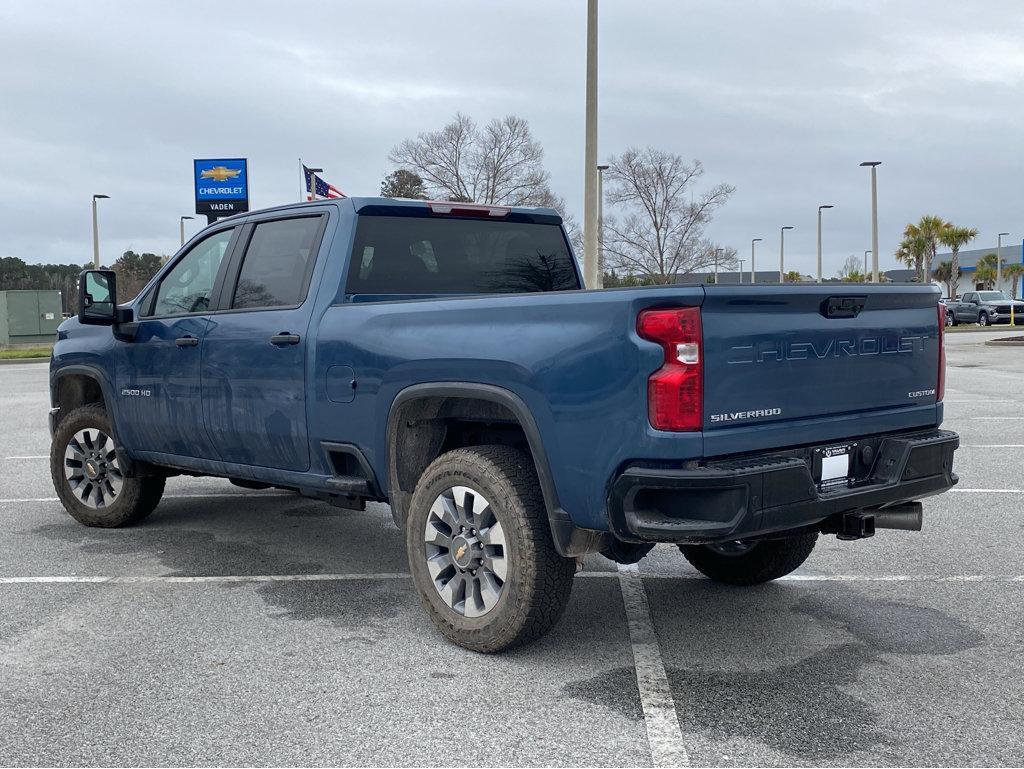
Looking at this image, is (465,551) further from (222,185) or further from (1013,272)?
(1013,272)

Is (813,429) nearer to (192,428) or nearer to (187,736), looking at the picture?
(187,736)

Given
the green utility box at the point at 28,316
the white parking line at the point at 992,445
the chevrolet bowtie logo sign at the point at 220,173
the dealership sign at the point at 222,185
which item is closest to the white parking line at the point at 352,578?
the white parking line at the point at 992,445

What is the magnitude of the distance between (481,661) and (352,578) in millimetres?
1599

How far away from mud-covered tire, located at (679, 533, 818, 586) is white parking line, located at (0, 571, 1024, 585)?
142mm

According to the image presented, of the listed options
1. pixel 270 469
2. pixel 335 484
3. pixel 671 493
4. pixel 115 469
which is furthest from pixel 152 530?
pixel 671 493

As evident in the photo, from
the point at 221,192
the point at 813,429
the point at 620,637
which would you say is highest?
the point at 221,192

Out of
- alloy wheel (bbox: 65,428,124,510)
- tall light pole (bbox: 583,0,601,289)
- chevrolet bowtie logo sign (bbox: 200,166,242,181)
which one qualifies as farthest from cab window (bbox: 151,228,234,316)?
chevrolet bowtie logo sign (bbox: 200,166,242,181)

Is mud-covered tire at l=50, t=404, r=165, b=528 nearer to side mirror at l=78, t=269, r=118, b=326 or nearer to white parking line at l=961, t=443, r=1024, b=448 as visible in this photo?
side mirror at l=78, t=269, r=118, b=326

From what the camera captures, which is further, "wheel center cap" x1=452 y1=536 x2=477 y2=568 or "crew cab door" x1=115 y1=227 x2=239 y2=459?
"crew cab door" x1=115 y1=227 x2=239 y2=459

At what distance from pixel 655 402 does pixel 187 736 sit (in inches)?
76.9

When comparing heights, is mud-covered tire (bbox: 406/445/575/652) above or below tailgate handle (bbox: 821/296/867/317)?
below

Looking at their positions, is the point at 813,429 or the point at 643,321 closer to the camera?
the point at 643,321

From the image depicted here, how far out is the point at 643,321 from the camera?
3.90 meters

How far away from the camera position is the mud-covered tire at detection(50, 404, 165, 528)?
7043 mm
